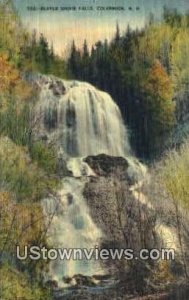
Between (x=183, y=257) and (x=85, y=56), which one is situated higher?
(x=85, y=56)

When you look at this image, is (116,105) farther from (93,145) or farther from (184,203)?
(184,203)

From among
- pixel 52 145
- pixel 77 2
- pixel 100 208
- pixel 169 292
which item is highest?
pixel 77 2

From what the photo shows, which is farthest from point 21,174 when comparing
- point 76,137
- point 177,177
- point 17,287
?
point 177,177

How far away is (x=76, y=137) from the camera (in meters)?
2.18

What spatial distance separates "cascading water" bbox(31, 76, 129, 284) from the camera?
2.12 meters

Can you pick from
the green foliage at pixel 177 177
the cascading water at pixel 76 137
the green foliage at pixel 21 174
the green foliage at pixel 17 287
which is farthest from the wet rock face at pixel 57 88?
the green foliage at pixel 17 287

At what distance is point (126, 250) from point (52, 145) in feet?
1.20

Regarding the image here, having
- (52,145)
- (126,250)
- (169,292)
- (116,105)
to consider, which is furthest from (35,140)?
(169,292)

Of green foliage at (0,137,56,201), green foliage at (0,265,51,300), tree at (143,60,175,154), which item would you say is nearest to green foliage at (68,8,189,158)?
tree at (143,60,175,154)

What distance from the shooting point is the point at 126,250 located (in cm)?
212

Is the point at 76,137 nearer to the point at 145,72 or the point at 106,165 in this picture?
the point at 106,165

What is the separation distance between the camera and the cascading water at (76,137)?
212cm

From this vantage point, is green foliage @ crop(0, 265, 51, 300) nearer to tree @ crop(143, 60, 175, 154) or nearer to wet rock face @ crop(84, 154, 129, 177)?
wet rock face @ crop(84, 154, 129, 177)

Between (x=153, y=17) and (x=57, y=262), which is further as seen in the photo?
(x=153, y=17)
